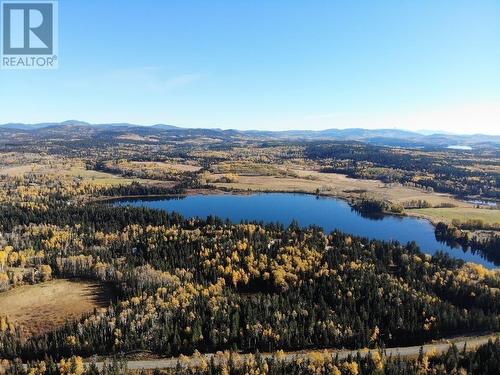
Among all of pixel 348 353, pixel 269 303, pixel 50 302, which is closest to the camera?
pixel 348 353

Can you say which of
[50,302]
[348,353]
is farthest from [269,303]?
[50,302]

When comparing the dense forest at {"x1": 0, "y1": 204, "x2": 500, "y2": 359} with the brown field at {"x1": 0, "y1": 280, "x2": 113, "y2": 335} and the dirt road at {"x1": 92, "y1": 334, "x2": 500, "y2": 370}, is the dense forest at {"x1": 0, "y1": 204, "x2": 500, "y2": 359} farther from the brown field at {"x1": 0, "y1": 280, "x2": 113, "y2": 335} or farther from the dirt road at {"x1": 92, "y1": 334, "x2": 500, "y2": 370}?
A: the brown field at {"x1": 0, "y1": 280, "x2": 113, "y2": 335}

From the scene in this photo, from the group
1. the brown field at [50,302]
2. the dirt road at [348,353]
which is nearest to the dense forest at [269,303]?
the dirt road at [348,353]

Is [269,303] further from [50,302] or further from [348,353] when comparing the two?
[50,302]

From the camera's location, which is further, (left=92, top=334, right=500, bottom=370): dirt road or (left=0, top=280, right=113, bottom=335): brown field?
(left=0, top=280, right=113, bottom=335): brown field

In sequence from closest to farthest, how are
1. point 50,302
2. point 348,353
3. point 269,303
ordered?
point 348,353
point 269,303
point 50,302

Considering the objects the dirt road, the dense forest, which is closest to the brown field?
the dense forest

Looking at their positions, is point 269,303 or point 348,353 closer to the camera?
point 348,353

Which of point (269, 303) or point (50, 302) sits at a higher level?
point (269, 303)

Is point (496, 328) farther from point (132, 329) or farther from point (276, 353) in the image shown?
point (132, 329)
